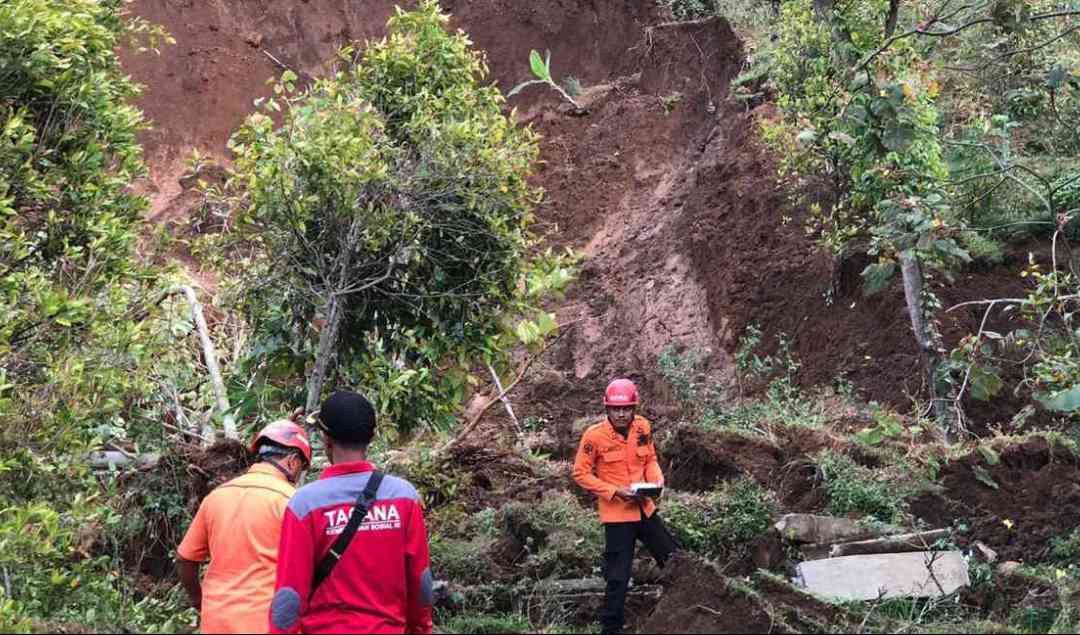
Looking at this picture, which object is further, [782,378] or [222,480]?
[782,378]

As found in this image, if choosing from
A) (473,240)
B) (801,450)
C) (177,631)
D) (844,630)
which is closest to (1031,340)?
(801,450)

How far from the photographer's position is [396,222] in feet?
27.2

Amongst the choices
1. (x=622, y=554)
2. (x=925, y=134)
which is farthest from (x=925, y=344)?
(x=622, y=554)

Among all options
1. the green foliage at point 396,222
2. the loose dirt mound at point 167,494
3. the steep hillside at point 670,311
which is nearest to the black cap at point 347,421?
the steep hillside at point 670,311

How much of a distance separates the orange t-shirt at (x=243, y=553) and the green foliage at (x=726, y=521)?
193 inches

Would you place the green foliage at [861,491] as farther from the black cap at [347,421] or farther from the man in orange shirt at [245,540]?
the black cap at [347,421]

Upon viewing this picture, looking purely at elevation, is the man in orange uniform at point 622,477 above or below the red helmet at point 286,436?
below

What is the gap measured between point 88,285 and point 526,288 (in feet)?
9.77

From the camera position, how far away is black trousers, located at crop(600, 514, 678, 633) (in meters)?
7.89

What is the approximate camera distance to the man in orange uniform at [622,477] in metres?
8.15

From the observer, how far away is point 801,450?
11.4 meters

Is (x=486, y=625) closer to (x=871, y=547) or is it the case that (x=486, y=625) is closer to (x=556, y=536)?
(x=556, y=536)

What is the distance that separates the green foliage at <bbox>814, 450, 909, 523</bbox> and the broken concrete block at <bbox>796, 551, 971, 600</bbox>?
1147mm

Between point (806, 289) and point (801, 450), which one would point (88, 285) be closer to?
point (801, 450)
